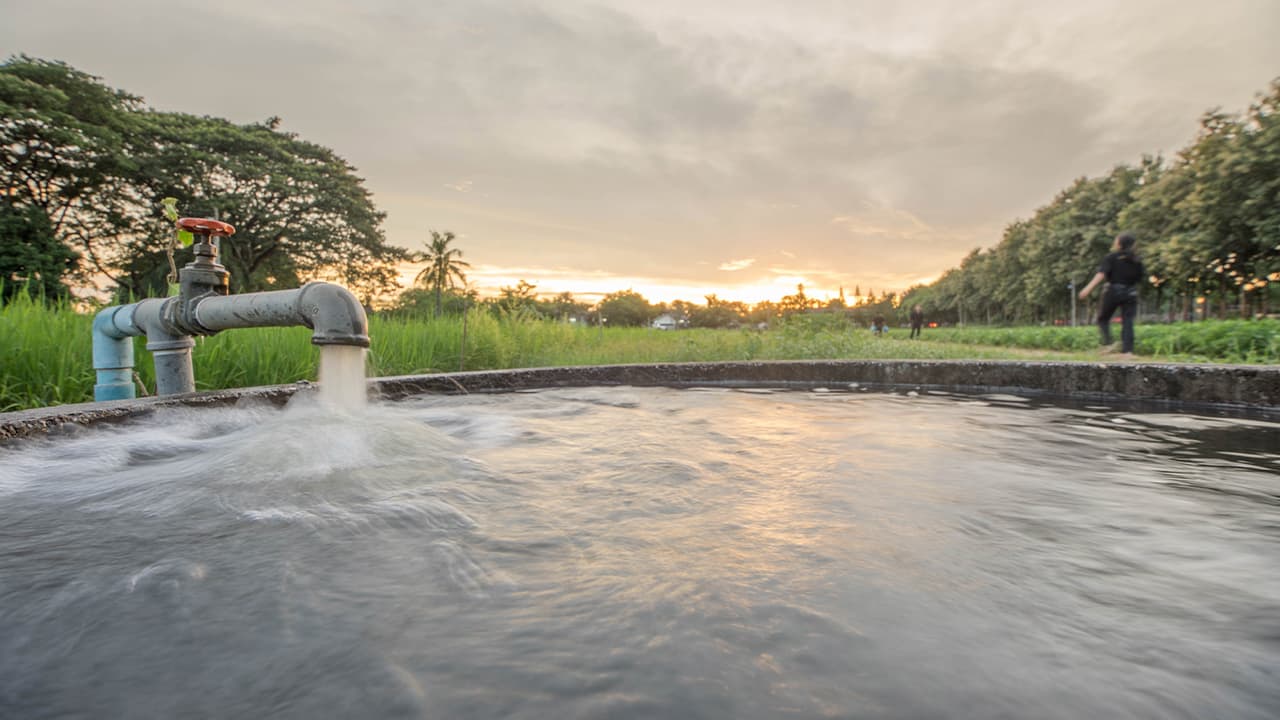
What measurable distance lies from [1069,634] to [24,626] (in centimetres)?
224

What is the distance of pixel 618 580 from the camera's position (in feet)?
4.87

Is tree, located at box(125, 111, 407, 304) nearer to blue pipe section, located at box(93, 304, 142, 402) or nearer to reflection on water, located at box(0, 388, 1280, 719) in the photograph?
blue pipe section, located at box(93, 304, 142, 402)

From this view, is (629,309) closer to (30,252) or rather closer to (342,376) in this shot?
(30,252)

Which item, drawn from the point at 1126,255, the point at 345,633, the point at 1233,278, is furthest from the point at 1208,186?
the point at 345,633

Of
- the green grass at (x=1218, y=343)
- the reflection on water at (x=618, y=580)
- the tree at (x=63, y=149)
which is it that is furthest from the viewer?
the tree at (x=63, y=149)

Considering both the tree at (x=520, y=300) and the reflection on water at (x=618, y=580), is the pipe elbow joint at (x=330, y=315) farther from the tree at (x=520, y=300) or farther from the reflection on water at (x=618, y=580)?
the tree at (x=520, y=300)

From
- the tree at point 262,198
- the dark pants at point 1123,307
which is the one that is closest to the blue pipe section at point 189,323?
the dark pants at point 1123,307

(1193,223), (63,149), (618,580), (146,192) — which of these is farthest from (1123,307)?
(146,192)

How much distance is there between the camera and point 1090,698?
104 cm

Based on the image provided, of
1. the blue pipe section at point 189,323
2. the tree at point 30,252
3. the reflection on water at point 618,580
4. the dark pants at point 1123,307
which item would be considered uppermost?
the tree at point 30,252

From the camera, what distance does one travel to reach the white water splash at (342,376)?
2676 millimetres

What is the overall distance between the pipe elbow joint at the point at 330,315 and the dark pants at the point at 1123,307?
8.73 m

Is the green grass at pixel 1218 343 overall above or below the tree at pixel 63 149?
below

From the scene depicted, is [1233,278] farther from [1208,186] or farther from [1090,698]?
[1090,698]
